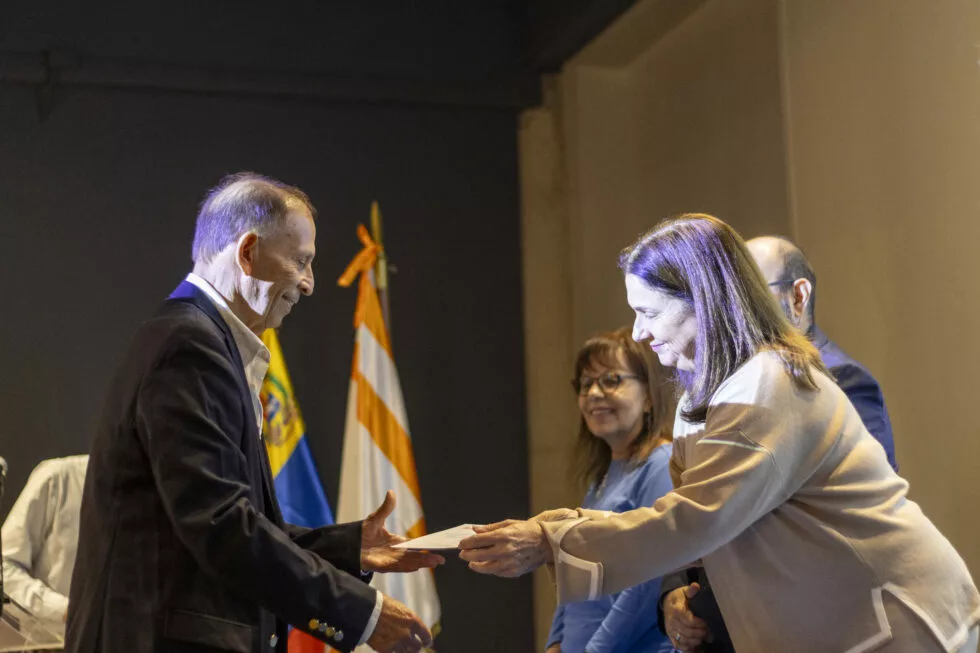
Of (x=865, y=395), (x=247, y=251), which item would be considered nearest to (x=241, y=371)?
(x=247, y=251)

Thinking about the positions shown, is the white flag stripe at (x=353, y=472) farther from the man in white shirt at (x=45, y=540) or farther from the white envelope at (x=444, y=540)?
the white envelope at (x=444, y=540)

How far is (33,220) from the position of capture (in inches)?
203

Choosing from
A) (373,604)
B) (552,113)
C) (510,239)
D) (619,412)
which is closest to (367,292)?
(510,239)

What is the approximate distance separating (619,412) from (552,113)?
118 inches

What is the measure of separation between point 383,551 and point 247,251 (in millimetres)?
760

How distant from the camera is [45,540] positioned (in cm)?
430

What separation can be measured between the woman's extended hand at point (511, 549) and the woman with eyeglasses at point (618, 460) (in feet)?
3.09

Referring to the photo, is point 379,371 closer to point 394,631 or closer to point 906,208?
point 906,208

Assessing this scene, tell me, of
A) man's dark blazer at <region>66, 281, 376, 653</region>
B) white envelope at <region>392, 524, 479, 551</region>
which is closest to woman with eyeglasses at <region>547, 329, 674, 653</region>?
white envelope at <region>392, 524, 479, 551</region>

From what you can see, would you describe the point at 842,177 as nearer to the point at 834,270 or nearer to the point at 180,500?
the point at 834,270

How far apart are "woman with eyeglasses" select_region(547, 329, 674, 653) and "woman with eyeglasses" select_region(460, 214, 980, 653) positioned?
0.98 m

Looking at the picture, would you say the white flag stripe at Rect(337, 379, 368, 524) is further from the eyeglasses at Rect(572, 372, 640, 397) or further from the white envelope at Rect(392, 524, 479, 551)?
the white envelope at Rect(392, 524, 479, 551)

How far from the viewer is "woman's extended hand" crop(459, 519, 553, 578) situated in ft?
6.53

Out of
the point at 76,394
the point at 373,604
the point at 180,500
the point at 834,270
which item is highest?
the point at 834,270
